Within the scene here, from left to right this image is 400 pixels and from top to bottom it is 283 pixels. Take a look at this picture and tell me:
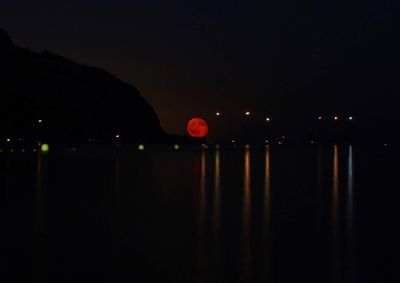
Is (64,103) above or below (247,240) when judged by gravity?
above

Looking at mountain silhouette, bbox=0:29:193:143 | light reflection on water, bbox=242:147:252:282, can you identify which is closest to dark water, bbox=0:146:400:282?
light reflection on water, bbox=242:147:252:282

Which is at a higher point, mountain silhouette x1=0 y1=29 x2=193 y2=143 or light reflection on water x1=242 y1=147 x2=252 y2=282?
mountain silhouette x1=0 y1=29 x2=193 y2=143

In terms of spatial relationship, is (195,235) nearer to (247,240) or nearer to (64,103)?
(247,240)

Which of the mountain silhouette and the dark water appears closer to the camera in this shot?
the dark water

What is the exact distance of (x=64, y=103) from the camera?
136 m

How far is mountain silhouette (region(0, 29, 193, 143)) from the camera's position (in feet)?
377

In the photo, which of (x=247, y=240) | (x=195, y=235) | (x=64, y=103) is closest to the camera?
(x=247, y=240)

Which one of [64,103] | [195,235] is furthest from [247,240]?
[64,103]

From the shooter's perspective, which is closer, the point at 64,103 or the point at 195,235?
the point at 195,235

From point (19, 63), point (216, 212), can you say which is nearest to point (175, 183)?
point (216, 212)

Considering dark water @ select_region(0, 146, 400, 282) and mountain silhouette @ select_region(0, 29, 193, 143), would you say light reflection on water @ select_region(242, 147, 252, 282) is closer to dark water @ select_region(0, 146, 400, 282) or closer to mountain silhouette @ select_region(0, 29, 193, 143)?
dark water @ select_region(0, 146, 400, 282)

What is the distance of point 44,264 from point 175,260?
1662mm

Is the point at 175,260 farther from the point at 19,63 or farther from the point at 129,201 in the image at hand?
the point at 19,63

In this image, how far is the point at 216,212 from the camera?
13320 mm
